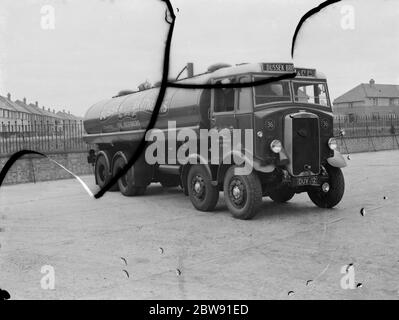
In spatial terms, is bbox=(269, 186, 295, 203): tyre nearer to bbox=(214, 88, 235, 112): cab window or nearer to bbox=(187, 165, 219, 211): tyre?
bbox=(187, 165, 219, 211): tyre

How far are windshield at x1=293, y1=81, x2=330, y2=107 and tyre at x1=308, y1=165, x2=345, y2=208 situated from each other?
1.20 meters

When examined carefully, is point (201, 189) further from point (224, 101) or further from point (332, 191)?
point (332, 191)

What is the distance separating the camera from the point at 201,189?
793 centimetres

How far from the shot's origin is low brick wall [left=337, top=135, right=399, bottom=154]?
960 inches

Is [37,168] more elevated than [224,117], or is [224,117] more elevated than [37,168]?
[224,117]

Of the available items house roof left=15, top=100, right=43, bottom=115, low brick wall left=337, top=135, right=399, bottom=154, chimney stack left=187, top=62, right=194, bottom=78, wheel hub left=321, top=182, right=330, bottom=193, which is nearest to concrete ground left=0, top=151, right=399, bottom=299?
wheel hub left=321, top=182, right=330, bottom=193

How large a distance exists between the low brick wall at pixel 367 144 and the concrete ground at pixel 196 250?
51.4ft

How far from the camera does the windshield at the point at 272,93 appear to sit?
6922 millimetres

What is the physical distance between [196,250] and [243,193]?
1910mm

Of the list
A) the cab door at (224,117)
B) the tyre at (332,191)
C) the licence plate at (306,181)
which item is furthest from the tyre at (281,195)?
the cab door at (224,117)

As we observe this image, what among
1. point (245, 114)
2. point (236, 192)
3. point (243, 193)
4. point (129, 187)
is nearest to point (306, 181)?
point (243, 193)

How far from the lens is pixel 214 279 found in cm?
421

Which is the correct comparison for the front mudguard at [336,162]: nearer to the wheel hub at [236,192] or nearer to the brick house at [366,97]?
the brick house at [366,97]

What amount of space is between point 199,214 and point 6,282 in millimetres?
3999
